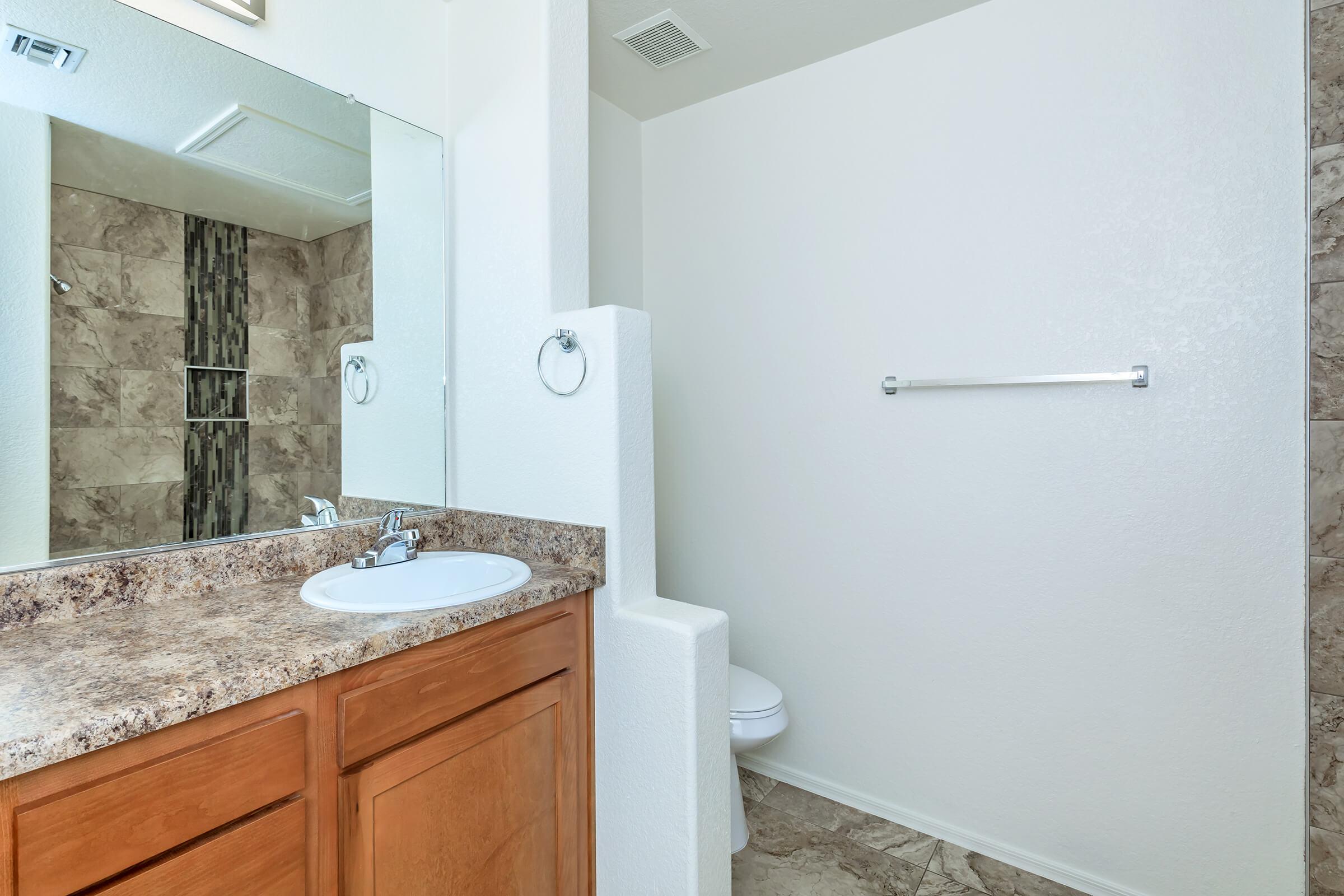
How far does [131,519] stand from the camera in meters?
1.24

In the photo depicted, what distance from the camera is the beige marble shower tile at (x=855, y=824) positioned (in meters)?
1.84

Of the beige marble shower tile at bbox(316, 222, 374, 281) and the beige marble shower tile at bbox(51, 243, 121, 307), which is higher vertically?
the beige marble shower tile at bbox(316, 222, 374, 281)

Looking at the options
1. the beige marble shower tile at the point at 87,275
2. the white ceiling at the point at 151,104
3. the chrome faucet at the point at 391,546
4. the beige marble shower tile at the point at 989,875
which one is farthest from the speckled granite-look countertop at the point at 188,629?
the beige marble shower tile at the point at 989,875

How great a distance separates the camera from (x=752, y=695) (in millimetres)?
1856

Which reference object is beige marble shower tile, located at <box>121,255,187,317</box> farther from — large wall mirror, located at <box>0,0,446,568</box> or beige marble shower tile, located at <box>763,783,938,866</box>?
beige marble shower tile, located at <box>763,783,938,866</box>

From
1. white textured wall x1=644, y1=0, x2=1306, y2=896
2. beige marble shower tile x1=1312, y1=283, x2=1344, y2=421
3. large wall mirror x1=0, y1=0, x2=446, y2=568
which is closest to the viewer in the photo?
large wall mirror x1=0, y1=0, x2=446, y2=568

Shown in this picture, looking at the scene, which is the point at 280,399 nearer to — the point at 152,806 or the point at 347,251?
the point at 347,251

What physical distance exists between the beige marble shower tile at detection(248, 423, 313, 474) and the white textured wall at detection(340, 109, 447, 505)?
0.09m

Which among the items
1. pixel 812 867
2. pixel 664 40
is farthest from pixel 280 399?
pixel 812 867

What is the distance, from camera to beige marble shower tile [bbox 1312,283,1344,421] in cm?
138

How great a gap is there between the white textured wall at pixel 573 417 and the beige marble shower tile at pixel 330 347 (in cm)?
29

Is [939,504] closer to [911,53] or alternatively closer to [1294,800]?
[1294,800]

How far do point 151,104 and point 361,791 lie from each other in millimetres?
1380

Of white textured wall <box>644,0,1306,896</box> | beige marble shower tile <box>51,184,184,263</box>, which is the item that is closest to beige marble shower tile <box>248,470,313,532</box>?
beige marble shower tile <box>51,184,184,263</box>
